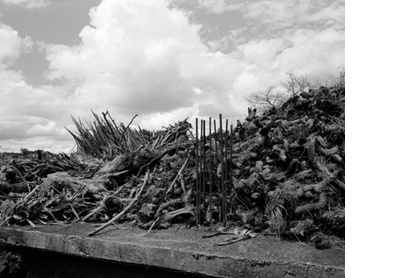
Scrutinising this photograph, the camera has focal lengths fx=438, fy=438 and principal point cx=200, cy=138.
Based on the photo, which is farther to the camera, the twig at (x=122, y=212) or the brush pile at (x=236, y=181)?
the twig at (x=122, y=212)

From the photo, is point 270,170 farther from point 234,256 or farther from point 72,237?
point 72,237

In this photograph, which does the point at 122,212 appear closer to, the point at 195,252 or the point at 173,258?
the point at 173,258

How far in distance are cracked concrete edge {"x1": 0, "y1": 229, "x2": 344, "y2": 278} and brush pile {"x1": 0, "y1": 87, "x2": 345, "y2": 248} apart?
0.88ft

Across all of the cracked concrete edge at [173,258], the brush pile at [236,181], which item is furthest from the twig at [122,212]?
the cracked concrete edge at [173,258]

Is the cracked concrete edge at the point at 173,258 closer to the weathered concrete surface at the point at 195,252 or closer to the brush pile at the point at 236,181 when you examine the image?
the weathered concrete surface at the point at 195,252

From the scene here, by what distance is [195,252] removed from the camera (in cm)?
244

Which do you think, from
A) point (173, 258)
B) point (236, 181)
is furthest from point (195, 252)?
point (236, 181)

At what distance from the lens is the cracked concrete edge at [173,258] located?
2.17 metres

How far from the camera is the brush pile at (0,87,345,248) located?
2.69 m

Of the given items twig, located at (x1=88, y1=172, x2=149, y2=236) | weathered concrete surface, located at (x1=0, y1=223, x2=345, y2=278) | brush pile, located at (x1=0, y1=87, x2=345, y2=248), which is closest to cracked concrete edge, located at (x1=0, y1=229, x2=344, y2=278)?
weathered concrete surface, located at (x1=0, y1=223, x2=345, y2=278)

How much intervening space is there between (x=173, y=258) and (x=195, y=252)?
0.16m

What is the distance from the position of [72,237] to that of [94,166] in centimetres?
173

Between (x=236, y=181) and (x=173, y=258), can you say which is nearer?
(x=173, y=258)

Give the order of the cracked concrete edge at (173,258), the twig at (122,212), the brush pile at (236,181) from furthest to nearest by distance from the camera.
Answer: the twig at (122,212)
the brush pile at (236,181)
the cracked concrete edge at (173,258)
